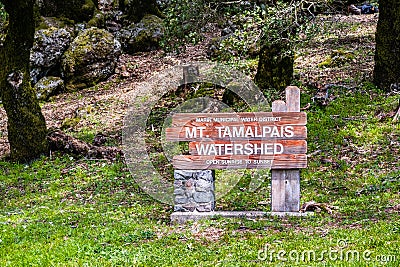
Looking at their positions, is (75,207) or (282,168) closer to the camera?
(282,168)

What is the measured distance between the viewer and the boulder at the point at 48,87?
789 inches

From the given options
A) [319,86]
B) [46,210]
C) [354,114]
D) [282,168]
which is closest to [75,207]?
[46,210]

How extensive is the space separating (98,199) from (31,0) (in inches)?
222

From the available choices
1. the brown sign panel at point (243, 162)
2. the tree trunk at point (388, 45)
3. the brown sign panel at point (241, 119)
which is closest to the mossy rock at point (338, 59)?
the tree trunk at point (388, 45)

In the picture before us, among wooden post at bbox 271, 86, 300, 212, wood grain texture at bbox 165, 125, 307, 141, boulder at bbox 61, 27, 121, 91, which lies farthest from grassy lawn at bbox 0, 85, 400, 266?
boulder at bbox 61, 27, 121, 91

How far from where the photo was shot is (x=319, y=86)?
15.0m

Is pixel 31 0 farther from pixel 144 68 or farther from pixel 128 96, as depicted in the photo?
pixel 144 68

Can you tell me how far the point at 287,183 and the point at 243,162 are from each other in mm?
773

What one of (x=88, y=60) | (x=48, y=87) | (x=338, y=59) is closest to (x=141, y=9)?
(x=88, y=60)

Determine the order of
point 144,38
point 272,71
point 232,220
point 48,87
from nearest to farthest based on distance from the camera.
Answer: point 232,220 → point 272,71 → point 48,87 → point 144,38

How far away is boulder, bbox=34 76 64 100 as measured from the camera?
2003 centimetres

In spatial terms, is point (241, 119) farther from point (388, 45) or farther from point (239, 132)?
point (388, 45)

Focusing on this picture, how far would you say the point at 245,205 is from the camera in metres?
8.87

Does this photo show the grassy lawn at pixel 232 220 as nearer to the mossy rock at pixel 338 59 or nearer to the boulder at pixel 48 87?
the mossy rock at pixel 338 59
